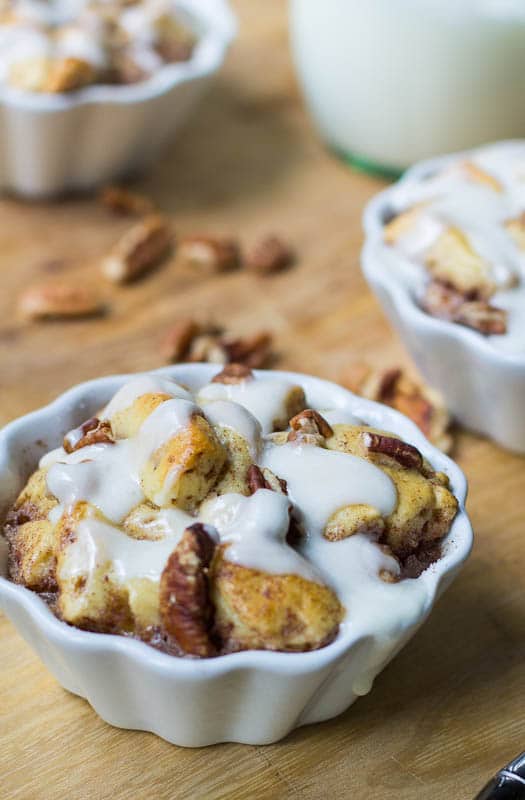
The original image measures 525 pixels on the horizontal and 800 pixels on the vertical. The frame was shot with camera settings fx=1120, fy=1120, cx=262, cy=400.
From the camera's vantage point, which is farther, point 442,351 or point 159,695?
point 442,351

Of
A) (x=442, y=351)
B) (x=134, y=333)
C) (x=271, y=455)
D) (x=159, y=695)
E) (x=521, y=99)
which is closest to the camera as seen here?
(x=159, y=695)

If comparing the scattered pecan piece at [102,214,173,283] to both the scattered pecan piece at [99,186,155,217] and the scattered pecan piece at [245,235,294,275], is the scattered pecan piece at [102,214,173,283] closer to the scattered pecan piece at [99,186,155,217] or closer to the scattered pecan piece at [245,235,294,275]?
the scattered pecan piece at [99,186,155,217]

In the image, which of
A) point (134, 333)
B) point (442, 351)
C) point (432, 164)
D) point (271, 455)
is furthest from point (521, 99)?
point (271, 455)

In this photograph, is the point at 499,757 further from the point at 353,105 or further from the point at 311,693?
the point at 353,105

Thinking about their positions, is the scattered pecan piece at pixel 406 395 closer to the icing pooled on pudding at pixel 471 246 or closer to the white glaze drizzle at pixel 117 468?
the icing pooled on pudding at pixel 471 246

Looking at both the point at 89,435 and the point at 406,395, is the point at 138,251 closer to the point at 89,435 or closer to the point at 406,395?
the point at 406,395

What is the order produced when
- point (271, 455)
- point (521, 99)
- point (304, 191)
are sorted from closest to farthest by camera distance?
point (271, 455)
point (521, 99)
point (304, 191)
